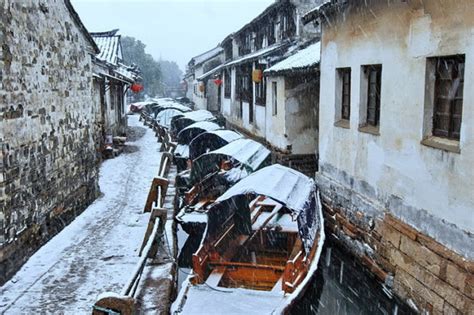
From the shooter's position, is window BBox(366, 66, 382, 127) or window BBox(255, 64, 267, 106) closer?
window BBox(366, 66, 382, 127)

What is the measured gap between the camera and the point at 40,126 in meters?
8.49

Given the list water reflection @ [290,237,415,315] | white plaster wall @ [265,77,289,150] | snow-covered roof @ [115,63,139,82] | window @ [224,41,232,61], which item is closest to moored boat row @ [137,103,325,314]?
water reflection @ [290,237,415,315]

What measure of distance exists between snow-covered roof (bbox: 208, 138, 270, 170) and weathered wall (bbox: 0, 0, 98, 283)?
3.87 m

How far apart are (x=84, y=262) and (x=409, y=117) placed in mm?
6004

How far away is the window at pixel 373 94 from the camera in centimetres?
1012

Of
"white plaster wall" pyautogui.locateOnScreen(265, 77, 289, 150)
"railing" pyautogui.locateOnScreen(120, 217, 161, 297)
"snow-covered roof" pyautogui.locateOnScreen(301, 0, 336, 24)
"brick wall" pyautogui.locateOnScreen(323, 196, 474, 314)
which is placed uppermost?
"snow-covered roof" pyautogui.locateOnScreen(301, 0, 336, 24)

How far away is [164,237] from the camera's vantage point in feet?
30.1

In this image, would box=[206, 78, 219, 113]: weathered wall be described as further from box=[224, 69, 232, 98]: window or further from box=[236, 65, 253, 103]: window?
box=[236, 65, 253, 103]: window

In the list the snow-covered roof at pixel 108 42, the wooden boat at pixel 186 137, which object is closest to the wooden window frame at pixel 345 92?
the wooden boat at pixel 186 137

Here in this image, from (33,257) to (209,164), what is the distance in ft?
21.7

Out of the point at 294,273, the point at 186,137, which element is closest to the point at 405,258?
the point at 294,273

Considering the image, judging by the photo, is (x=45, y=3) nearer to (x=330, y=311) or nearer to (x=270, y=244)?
(x=270, y=244)

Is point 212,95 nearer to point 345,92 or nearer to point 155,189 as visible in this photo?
point 345,92

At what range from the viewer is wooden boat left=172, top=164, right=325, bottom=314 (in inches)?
275
